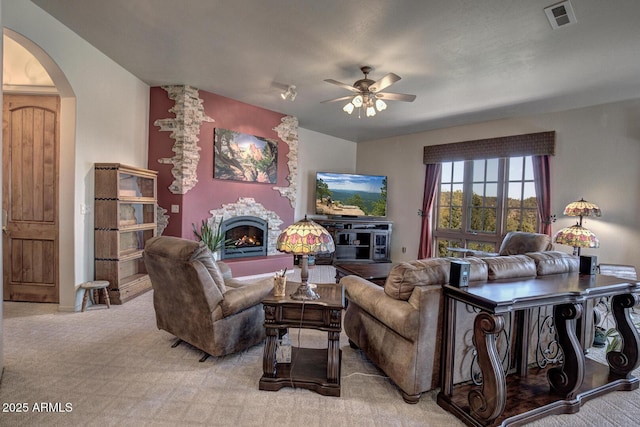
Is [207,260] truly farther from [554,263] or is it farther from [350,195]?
[350,195]

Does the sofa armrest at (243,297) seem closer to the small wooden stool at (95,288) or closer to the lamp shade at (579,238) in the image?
the small wooden stool at (95,288)

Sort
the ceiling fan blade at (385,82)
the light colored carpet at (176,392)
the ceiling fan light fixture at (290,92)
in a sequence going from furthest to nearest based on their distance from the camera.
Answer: the ceiling fan light fixture at (290,92), the ceiling fan blade at (385,82), the light colored carpet at (176,392)

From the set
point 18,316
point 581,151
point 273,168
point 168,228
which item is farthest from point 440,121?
point 18,316

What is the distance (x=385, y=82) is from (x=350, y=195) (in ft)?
11.8

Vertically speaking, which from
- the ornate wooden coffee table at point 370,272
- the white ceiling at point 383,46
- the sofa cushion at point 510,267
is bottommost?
the ornate wooden coffee table at point 370,272

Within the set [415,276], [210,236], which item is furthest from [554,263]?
[210,236]

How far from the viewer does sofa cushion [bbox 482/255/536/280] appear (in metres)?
2.23

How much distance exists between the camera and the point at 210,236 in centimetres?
476

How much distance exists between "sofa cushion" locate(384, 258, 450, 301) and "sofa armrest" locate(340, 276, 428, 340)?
0.07 m

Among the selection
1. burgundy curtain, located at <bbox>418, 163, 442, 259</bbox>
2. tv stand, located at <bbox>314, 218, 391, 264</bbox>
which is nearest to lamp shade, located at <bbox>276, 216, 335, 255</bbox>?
tv stand, located at <bbox>314, 218, 391, 264</bbox>

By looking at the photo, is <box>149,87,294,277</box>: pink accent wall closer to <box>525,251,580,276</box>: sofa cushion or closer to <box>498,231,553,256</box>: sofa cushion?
<box>498,231,553,256</box>: sofa cushion

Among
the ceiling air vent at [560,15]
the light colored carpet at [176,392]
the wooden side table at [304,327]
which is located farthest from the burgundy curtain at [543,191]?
the wooden side table at [304,327]

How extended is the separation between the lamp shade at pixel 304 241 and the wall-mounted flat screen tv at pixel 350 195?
14.6 feet

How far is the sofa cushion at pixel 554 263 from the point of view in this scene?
2.45 m
